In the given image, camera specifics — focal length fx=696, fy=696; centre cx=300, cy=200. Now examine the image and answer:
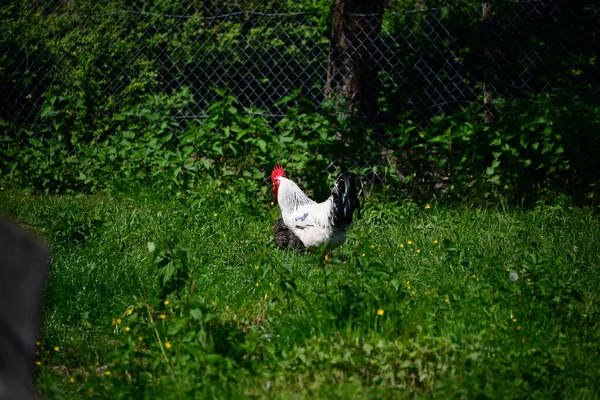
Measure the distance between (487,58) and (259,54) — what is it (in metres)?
2.39

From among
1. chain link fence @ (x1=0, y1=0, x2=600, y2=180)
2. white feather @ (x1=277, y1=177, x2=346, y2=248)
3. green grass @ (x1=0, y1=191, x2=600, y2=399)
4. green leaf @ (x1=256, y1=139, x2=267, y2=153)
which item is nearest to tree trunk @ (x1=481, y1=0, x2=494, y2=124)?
chain link fence @ (x1=0, y1=0, x2=600, y2=180)

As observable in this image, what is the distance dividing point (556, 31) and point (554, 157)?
158 cm

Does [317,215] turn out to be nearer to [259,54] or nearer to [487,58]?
[487,58]

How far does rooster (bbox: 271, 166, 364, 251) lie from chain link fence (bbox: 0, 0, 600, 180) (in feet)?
5.26

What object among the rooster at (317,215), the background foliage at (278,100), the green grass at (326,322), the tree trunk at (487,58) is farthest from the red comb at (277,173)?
the tree trunk at (487,58)

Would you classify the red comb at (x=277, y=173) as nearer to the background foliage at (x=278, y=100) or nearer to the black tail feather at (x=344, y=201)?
the background foliage at (x=278, y=100)

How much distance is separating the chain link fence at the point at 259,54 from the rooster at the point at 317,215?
1.60m

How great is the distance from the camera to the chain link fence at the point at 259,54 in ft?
22.6

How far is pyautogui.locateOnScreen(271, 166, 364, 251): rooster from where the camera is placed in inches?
190

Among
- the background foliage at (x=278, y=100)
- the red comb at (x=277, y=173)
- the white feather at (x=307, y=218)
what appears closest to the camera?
the white feather at (x=307, y=218)

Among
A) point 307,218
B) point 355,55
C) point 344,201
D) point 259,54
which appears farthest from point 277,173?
point 259,54

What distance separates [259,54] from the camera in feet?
24.6

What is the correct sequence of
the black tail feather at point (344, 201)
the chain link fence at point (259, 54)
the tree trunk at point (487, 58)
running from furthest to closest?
1. the chain link fence at point (259, 54)
2. the tree trunk at point (487, 58)
3. the black tail feather at point (344, 201)

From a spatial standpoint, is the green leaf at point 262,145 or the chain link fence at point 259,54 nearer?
the green leaf at point 262,145
